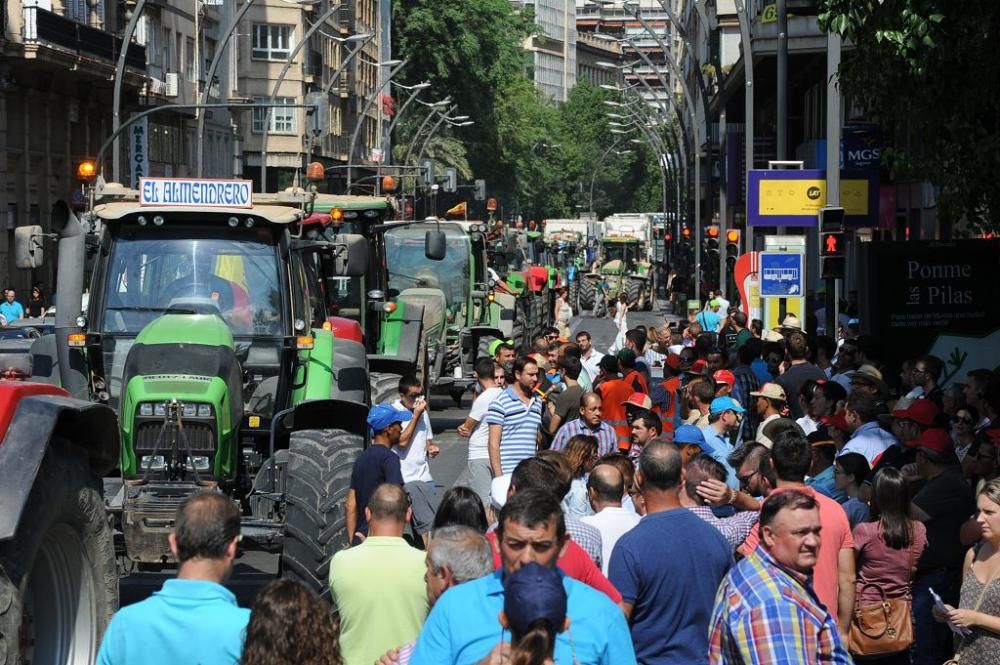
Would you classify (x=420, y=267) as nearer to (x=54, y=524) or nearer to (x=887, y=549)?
(x=887, y=549)

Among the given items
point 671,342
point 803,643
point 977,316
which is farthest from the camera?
point 671,342

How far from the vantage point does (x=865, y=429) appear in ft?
40.9

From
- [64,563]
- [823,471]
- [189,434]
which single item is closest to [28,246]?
[189,434]

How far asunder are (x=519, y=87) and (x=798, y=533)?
119m

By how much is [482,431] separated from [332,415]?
1.83m

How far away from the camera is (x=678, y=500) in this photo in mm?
8102

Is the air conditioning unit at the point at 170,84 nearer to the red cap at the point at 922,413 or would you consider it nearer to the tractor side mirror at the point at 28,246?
the tractor side mirror at the point at 28,246

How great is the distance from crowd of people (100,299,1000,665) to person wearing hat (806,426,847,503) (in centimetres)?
2

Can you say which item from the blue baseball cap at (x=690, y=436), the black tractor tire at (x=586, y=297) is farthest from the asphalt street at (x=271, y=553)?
the black tractor tire at (x=586, y=297)

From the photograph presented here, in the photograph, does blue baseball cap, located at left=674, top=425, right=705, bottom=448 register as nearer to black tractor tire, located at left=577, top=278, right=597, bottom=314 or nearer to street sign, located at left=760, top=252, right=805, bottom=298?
street sign, located at left=760, top=252, right=805, bottom=298

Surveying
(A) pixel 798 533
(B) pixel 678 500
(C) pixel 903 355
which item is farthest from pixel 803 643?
(C) pixel 903 355

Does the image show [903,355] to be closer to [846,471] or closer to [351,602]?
[846,471]

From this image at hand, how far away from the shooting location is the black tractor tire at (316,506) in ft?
38.3

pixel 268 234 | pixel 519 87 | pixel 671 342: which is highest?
pixel 519 87
